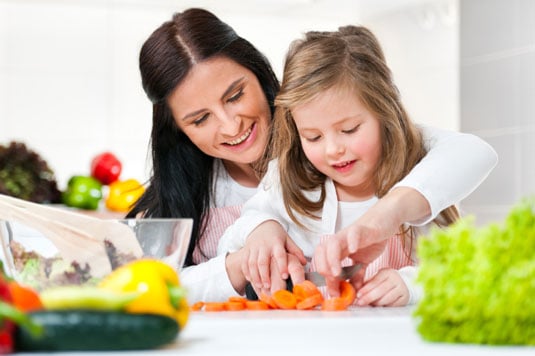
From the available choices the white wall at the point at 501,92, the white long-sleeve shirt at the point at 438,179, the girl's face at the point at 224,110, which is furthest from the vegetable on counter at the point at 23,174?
the white wall at the point at 501,92

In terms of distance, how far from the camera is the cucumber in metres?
0.78

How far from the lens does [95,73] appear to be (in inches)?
195

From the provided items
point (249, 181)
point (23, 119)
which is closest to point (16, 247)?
point (249, 181)

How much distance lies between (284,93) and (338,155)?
0.21 m

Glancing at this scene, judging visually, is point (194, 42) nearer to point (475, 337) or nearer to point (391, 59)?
point (475, 337)

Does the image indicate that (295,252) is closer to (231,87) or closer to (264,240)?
(264,240)

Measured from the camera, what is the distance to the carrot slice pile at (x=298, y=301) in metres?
1.43

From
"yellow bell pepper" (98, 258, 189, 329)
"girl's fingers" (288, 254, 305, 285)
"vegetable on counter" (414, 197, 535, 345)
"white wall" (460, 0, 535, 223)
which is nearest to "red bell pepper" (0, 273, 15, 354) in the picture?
"yellow bell pepper" (98, 258, 189, 329)

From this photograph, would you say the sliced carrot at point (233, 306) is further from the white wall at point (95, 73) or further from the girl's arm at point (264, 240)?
the white wall at point (95, 73)

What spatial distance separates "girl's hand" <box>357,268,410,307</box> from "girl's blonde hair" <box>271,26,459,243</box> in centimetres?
32

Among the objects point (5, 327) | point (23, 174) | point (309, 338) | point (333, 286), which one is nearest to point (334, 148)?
point (333, 286)

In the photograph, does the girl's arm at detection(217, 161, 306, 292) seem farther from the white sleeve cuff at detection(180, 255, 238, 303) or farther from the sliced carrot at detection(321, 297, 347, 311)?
the sliced carrot at detection(321, 297, 347, 311)

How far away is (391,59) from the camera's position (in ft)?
17.7

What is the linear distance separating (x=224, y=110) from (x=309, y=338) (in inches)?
46.2
